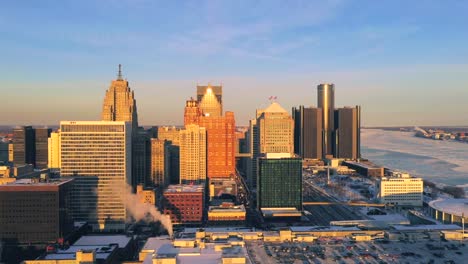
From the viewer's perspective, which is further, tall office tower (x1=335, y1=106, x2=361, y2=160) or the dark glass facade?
tall office tower (x1=335, y1=106, x2=361, y2=160)

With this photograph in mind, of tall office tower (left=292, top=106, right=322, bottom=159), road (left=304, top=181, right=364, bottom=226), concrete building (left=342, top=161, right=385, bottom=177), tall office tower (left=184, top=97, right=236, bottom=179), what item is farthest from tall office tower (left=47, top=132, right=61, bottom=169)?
tall office tower (left=292, top=106, right=322, bottom=159)

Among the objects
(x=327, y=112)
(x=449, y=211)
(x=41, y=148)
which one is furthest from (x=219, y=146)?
(x=327, y=112)

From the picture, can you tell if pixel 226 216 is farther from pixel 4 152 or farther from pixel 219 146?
pixel 4 152

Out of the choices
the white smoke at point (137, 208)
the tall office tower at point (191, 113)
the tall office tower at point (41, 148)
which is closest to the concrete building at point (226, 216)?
the white smoke at point (137, 208)

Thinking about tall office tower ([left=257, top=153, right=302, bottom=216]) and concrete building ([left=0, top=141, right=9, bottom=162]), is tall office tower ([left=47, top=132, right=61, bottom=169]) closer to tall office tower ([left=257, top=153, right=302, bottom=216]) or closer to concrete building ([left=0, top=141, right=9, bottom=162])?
concrete building ([left=0, top=141, right=9, bottom=162])

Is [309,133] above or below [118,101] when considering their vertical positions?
below

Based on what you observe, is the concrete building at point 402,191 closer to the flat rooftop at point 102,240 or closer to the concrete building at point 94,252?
the concrete building at point 94,252

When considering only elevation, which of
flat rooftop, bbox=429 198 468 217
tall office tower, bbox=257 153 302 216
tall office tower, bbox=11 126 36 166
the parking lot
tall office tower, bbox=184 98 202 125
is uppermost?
tall office tower, bbox=184 98 202 125
